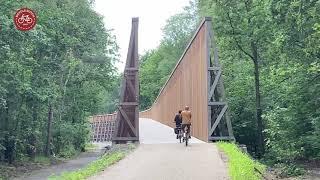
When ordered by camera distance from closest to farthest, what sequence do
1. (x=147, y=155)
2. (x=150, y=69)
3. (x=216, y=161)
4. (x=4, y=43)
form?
(x=216, y=161) → (x=147, y=155) → (x=4, y=43) → (x=150, y=69)

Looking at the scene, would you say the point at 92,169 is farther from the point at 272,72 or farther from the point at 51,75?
the point at 51,75

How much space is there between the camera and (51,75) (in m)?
32.7

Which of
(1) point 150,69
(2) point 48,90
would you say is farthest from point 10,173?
(1) point 150,69

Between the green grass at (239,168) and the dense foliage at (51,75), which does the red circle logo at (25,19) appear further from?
the green grass at (239,168)

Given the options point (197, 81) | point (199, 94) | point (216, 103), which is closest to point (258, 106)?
point (197, 81)

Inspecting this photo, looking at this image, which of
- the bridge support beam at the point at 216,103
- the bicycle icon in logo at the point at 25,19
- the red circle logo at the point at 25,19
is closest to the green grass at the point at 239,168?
the bridge support beam at the point at 216,103

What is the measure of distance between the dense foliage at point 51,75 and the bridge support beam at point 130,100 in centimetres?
417

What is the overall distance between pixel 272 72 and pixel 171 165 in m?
11.8

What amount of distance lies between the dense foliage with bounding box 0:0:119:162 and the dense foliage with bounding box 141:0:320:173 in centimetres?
1024

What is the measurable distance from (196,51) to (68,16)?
12577mm

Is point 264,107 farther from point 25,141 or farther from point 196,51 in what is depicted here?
point 25,141

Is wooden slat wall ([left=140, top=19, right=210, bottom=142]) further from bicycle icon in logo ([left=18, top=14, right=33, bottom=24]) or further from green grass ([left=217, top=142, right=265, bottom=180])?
bicycle icon in logo ([left=18, top=14, right=33, bottom=24])

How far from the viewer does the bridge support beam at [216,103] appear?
21094mm

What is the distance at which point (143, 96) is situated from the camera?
113 meters
